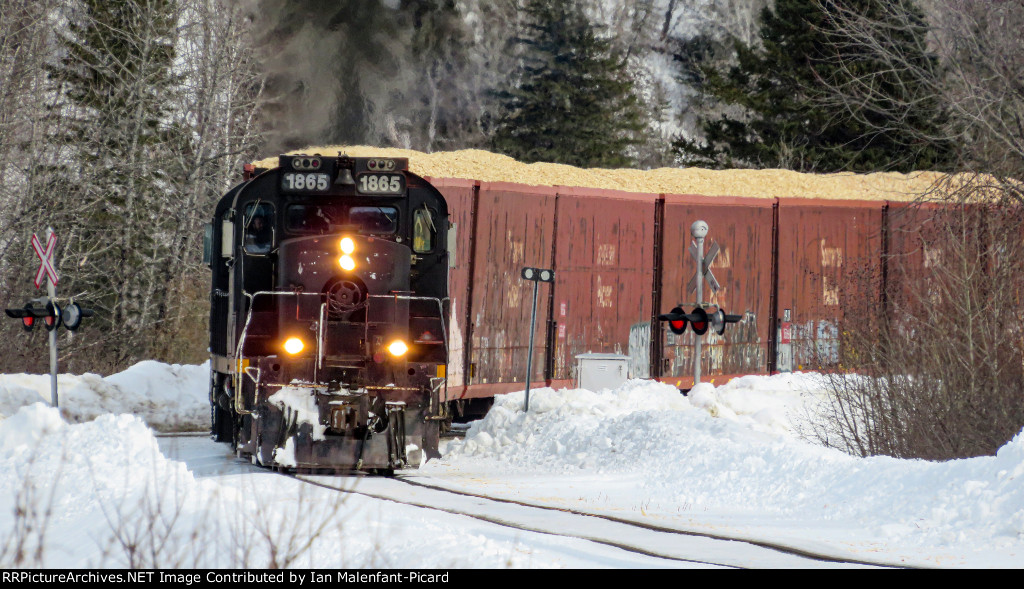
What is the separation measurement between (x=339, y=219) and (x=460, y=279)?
167 inches

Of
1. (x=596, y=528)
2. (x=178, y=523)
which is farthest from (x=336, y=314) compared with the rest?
(x=178, y=523)

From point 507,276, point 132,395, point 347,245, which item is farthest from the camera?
point 132,395

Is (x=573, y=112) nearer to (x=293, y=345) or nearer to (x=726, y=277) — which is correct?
(x=726, y=277)

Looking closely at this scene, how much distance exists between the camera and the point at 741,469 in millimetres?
12008

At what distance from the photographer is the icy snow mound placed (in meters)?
17.8

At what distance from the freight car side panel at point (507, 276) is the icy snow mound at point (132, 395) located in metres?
5.01

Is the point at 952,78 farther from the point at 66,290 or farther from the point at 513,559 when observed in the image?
the point at 66,290

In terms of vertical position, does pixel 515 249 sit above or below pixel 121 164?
below

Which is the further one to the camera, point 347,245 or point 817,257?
point 817,257

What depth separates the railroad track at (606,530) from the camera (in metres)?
7.98

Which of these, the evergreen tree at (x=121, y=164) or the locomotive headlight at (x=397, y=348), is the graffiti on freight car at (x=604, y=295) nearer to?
the locomotive headlight at (x=397, y=348)

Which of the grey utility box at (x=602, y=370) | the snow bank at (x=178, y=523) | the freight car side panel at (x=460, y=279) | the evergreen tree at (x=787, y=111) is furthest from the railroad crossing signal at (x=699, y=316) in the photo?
the evergreen tree at (x=787, y=111)

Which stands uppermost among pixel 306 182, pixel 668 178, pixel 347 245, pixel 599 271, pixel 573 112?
pixel 573 112

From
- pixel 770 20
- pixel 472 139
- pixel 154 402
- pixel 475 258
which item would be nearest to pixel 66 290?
pixel 154 402
